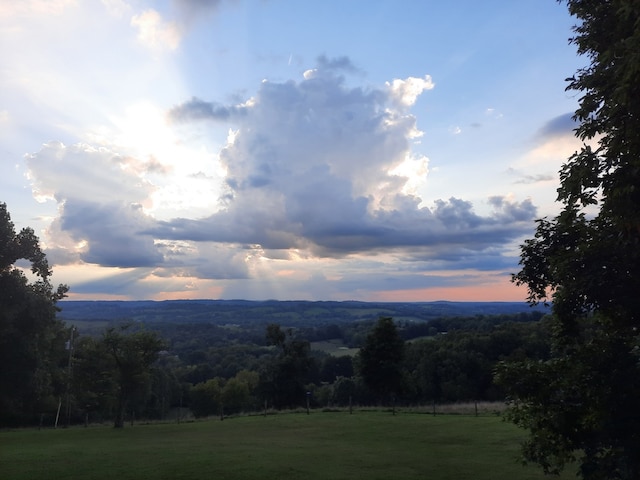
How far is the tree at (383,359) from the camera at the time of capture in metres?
47.8

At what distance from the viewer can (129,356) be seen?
3850 centimetres

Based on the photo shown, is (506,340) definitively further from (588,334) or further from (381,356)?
(588,334)

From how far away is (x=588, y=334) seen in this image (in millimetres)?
10852

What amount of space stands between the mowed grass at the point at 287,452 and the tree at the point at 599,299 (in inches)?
66.7

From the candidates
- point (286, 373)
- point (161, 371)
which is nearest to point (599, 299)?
point (286, 373)

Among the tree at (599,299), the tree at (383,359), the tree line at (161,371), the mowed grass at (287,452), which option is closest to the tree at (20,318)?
the tree line at (161,371)

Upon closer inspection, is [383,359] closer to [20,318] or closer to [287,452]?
[287,452]

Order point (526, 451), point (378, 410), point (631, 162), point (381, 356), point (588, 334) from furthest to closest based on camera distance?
1. point (381, 356)
2. point (378, 410)
3. point (588, 334)
4. point (526, 451)
5. point (631, 162)

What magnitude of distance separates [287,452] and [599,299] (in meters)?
15.8

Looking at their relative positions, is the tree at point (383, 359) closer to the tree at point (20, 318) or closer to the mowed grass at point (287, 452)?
the mowed grass at point (287, 452)

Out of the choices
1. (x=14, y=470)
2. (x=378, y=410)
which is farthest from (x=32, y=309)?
(x=378, y=410)

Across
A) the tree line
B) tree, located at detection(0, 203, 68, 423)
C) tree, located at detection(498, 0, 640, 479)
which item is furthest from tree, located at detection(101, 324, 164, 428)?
tree, located at detection(498, 0, 640, 479)

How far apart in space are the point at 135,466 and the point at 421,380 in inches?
2314

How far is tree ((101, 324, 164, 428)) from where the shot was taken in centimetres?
3819
